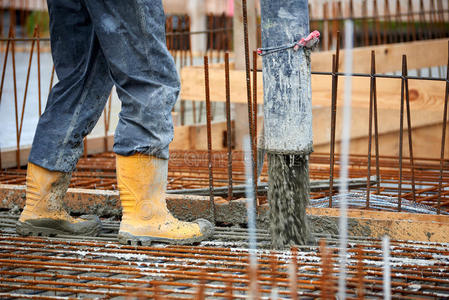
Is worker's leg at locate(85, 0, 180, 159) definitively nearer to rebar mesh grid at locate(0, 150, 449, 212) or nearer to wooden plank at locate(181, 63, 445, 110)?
rebar mesh grid at locate(0, 150, 449, 212)

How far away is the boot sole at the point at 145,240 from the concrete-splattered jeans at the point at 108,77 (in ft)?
1.05

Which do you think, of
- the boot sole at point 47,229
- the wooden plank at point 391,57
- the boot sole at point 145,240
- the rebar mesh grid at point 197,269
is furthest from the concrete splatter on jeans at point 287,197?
the wooden plank at point 391,57

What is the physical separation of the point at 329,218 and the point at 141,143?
2.88ft

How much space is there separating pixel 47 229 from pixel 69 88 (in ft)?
1.92

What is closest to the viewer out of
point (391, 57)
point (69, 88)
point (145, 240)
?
point (145, 240)

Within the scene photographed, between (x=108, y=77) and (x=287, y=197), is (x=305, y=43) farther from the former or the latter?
(x=108, y=77)

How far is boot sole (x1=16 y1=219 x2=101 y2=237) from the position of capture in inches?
101

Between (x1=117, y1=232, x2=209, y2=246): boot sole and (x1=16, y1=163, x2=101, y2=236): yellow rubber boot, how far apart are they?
0.23 m

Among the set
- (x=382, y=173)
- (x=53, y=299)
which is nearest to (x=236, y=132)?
(x=382, y=173)

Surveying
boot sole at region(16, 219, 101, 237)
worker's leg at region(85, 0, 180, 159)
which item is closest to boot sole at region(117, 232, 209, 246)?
boot sole at region(16, 219, 101, 237)

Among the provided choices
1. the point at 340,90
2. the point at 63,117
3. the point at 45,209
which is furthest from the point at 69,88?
the point at 340,90

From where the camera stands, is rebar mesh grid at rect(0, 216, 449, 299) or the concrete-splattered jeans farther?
the concrete-splattered jeans

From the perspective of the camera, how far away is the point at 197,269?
212 cm

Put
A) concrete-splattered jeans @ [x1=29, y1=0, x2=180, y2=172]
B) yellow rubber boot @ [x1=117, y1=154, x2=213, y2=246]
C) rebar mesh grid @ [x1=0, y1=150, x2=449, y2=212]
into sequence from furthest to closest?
rebar mesh grid @ [x1=0, y1=150, x2=449, y2=212]
yellow rubber boot @ [x1=117, y1=154, x2=213, y2=246]
concrete-splattered jeans @ [x1=29, y1=0, x2=180, y2=172]
